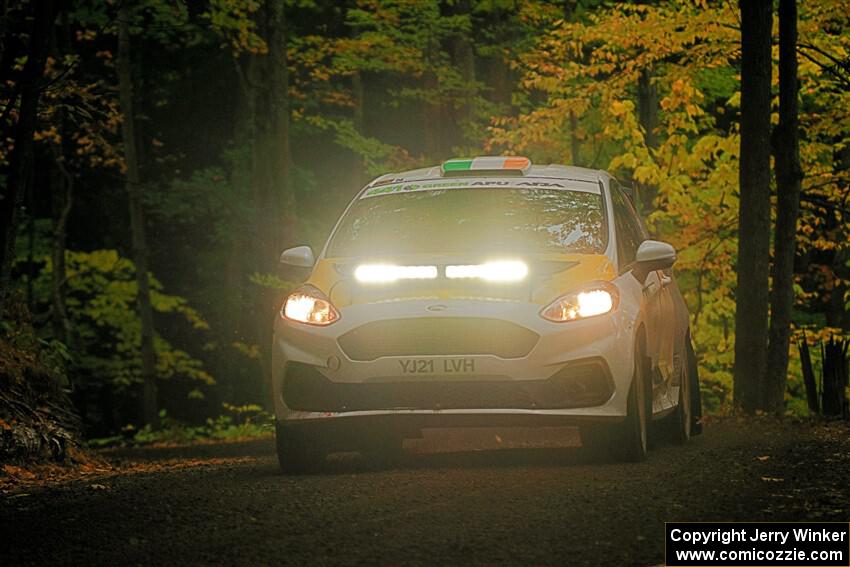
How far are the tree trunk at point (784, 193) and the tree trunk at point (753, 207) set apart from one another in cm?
45

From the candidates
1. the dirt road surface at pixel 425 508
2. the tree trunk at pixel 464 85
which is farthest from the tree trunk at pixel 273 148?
the dirt road surface at pixel 425 508

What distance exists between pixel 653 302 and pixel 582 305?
1.66 meters

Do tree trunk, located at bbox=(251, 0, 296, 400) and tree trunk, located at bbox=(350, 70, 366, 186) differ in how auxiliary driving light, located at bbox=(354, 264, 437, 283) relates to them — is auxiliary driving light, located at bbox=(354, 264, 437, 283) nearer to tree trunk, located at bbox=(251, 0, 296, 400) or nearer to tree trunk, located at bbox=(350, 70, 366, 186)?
tree trunk, located at bbox=(251, 0, 296, 400)

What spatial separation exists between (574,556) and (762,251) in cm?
1214

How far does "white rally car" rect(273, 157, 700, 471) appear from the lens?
30.3ft

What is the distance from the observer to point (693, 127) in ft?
80.6

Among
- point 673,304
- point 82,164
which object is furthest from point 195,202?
point 673,304

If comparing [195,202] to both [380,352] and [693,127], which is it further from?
[380,352]

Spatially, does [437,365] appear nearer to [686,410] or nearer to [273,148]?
[686,410]

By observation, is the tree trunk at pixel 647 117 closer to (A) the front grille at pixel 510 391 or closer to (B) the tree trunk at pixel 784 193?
(B) the tree trunk at pixel 784 193

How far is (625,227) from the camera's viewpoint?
444 inches

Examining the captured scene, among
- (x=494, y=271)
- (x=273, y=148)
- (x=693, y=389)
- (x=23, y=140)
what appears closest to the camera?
(x=494, y=271)

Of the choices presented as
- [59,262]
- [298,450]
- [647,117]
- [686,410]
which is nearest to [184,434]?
[59,262]

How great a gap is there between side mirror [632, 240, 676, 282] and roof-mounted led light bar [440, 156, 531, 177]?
1.24 metres
